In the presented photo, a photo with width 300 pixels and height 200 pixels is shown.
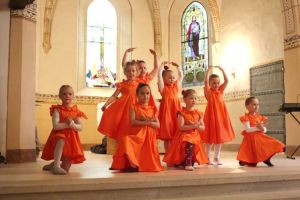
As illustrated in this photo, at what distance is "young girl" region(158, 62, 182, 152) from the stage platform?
1548 mm

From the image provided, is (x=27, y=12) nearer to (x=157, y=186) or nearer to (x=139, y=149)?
(x=139, y=149)

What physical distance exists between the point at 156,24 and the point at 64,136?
9816 mm

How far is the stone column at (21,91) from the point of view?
22.2 ft

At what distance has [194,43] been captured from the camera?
13688 mm

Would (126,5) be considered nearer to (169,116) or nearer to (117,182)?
(169,116)

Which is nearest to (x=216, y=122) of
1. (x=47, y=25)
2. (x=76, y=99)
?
(x=76, y=99)

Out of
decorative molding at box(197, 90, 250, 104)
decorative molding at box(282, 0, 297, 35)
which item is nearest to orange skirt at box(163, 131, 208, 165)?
decorative molding at box(282, 0, 297, 35)

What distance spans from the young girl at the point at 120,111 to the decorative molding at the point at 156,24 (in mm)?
8074

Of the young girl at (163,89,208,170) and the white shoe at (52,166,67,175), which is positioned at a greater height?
the young girl at (163,89,208,170)

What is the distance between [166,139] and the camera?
19.9 ft

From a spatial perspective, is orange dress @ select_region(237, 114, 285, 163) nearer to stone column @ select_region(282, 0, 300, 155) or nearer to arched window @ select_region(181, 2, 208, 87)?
stone column @ select_region(282, 0, 300, 155)

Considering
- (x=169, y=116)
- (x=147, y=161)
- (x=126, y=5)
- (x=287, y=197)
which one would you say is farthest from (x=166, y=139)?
(x=126, y=5)

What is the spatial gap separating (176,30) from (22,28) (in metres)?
7.89

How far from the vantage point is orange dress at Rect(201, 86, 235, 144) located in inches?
246
